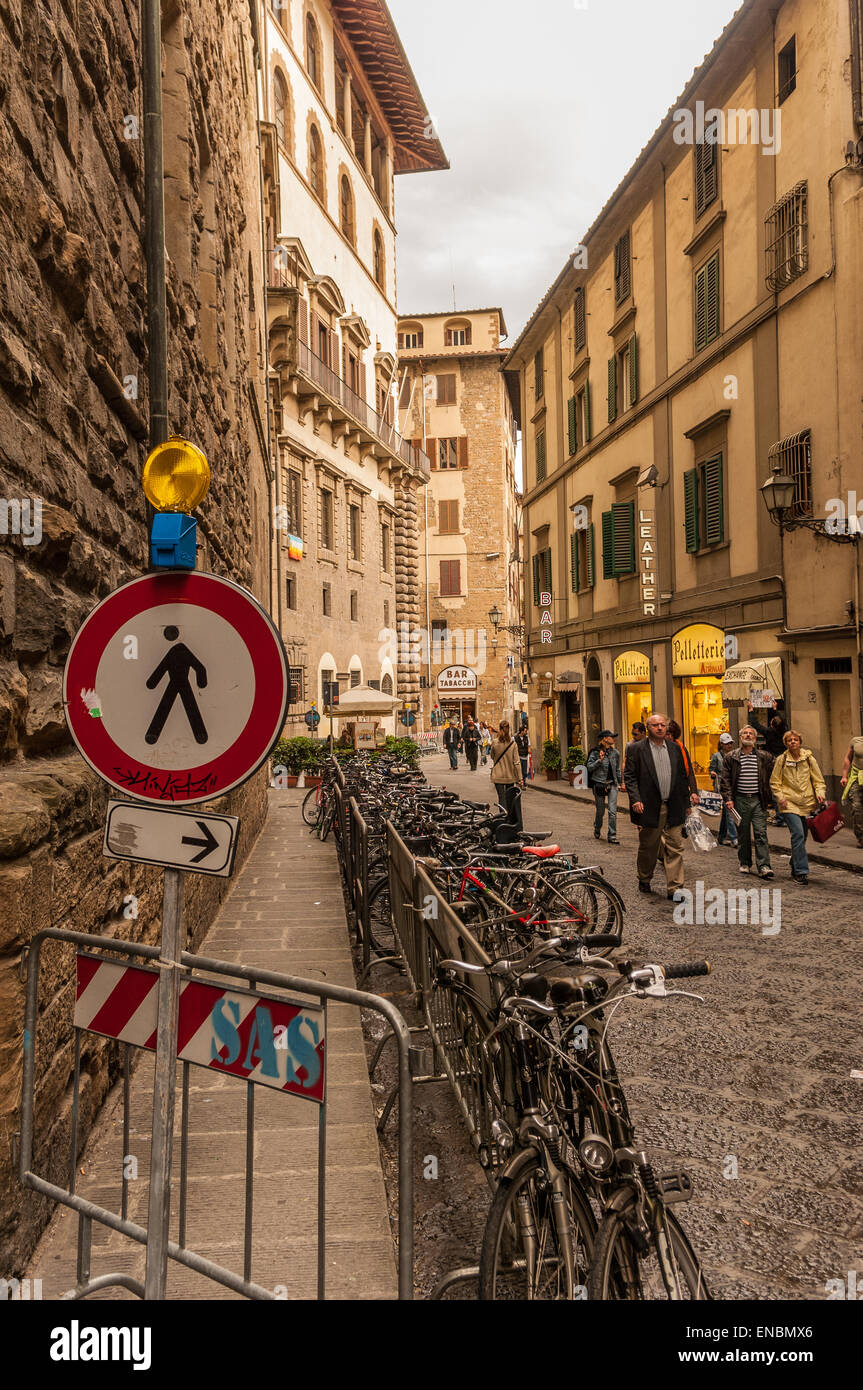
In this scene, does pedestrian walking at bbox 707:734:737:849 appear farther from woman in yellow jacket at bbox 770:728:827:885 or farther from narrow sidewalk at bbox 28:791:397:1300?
narrow sidewalk at bbox 28:791:397:1300

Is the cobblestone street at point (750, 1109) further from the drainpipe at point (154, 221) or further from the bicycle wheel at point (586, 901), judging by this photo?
the drainpipe at point (154, 221)

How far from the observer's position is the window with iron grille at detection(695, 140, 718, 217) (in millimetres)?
18141

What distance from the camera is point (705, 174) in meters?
18.6

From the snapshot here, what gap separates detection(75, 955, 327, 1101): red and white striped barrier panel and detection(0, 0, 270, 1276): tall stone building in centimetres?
23

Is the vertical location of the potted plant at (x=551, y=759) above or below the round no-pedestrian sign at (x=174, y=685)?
below

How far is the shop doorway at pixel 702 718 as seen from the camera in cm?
1888

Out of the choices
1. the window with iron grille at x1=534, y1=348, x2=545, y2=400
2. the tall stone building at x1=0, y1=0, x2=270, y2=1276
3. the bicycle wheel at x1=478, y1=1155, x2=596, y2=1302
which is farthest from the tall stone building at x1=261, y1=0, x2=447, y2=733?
the bicycle wheel at x1=478, y1=1155, x2=596, y2=1302

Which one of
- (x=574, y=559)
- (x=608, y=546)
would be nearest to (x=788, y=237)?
(x=608, y=546)

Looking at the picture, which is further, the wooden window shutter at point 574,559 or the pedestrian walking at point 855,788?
the wooden window shutter at point 574,559

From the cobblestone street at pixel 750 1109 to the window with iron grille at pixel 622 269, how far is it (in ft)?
59.3

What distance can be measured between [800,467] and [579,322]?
13664 mm

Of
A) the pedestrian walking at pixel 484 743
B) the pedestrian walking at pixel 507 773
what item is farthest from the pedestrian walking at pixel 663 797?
the pedestrian walking at pixel 484 743
